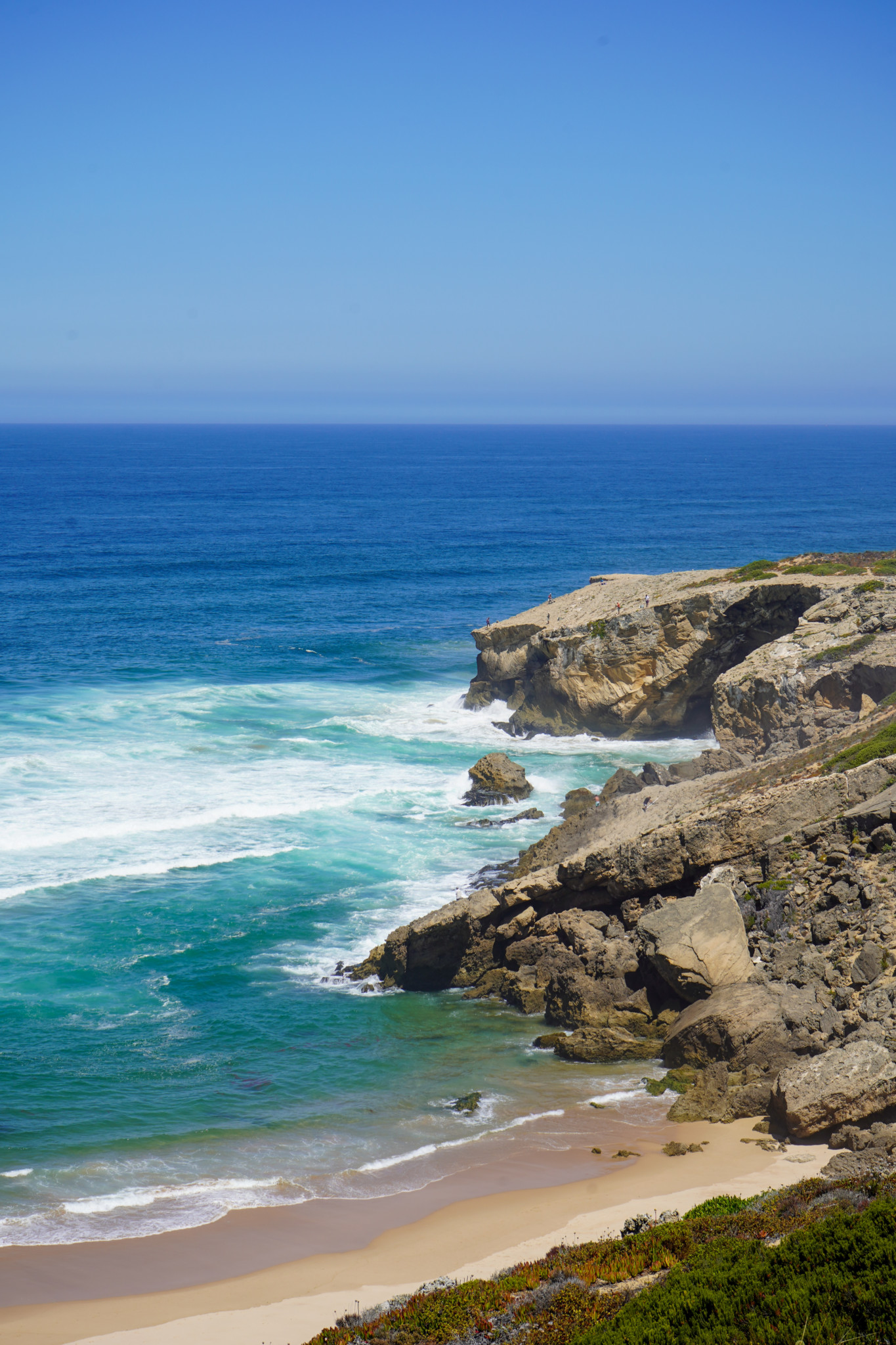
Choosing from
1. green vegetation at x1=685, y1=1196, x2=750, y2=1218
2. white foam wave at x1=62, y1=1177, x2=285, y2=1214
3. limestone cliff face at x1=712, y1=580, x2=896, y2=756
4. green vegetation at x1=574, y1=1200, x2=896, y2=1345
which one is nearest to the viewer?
green vegetation at x1=574, y1=1200, x2=896, y2=1345

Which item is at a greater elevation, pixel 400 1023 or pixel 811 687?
pixel 811 687

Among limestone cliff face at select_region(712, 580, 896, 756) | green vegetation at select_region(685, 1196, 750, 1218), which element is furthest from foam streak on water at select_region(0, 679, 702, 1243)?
limestone cliff face at select_region(712, 580, 896, 756)

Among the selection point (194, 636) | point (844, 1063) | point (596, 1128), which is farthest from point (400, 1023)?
point (194, 636)

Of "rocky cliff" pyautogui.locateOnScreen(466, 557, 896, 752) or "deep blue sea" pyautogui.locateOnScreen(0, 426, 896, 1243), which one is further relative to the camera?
"rocky cliff" pyautogui.locateOnScreen(466, 557, 896, 752)

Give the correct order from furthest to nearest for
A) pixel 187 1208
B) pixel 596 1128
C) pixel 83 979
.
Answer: pixel 83 979, pixel 596 1128, pixel 187 1208

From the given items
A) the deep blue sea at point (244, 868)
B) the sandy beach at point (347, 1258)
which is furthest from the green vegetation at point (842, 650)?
the sandy beach at point (347, 1258)

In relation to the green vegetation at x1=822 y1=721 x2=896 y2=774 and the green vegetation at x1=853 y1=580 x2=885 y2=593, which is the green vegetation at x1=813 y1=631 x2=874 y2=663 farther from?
the green vegetation at x1=822 y1=721 x2=896 y2=774

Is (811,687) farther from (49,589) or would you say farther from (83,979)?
(49,589)
